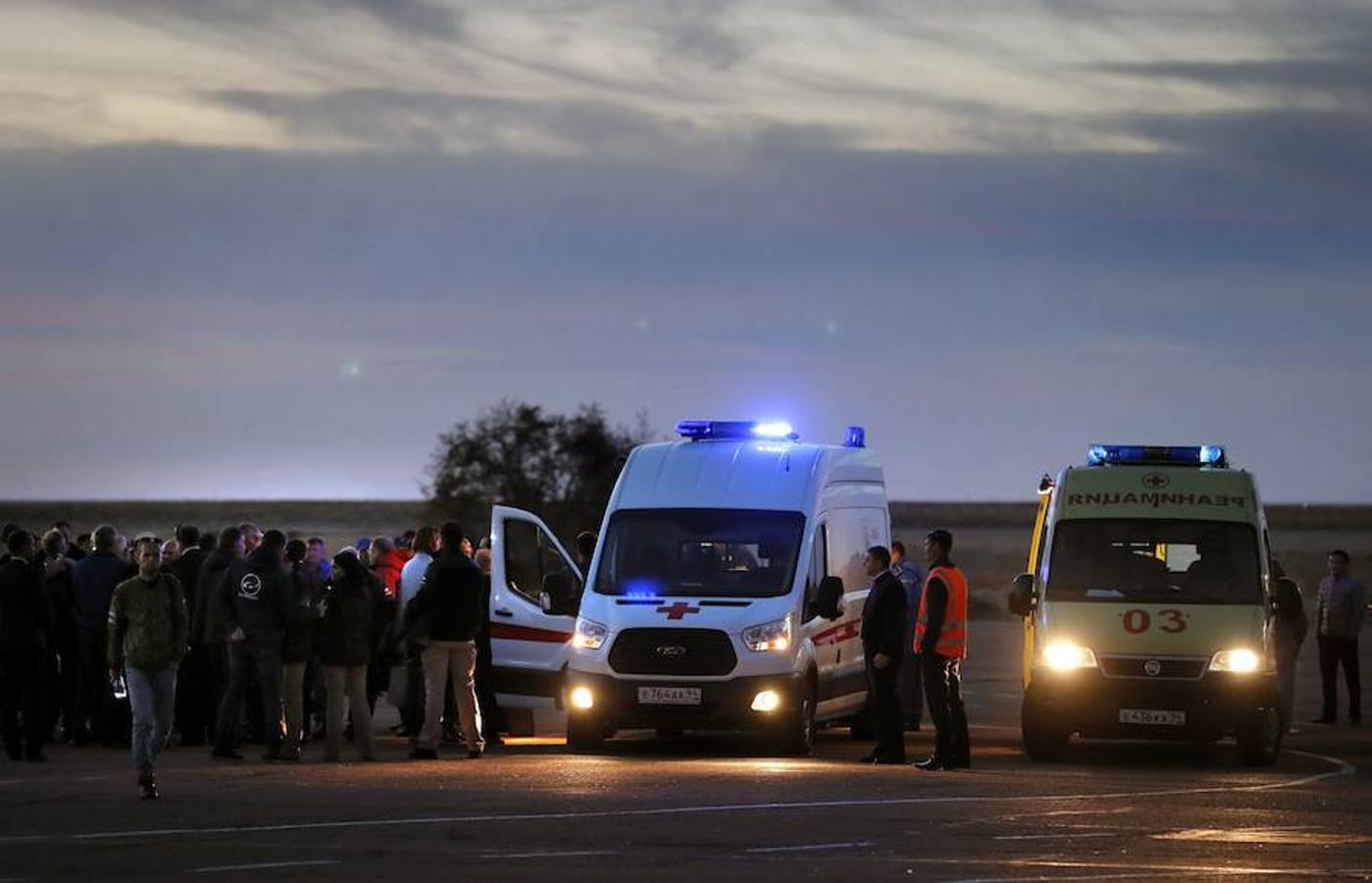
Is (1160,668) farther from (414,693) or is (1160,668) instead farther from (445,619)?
(414,693)

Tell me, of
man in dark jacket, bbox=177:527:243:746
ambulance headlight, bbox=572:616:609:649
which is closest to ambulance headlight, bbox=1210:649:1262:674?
ambulance headlight, bbox=572:616:609:649

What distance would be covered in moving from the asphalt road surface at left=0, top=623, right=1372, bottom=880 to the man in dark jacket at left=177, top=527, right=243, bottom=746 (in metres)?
0.72

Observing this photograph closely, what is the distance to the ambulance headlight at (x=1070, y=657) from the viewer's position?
22.3 metres

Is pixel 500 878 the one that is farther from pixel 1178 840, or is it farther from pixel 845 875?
pixel 1178 840

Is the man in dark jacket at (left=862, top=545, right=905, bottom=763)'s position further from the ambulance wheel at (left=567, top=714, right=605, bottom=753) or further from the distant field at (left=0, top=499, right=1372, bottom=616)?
the distant field at (left=0, top=499, right=1372, bottom=616)

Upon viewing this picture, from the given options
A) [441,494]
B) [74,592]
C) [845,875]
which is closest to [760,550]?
[74,592]

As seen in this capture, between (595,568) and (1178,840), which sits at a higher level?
(595,568)

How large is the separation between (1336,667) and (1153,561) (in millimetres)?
8127

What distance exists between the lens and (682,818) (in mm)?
16266

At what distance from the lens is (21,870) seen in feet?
44.3

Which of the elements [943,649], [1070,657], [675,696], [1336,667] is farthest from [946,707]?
[1336,667]

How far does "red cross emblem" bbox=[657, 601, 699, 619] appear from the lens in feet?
74.7

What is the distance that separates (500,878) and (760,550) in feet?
33.9

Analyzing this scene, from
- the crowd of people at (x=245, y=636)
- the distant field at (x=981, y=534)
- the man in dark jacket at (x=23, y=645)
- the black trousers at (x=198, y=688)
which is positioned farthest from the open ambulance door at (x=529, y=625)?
the distant field at (x=981, y=534)
